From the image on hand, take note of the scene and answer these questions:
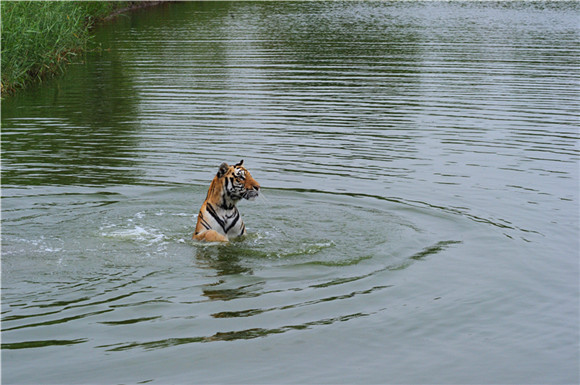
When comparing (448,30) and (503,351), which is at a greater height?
(448,30)

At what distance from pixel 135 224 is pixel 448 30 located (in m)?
27.4

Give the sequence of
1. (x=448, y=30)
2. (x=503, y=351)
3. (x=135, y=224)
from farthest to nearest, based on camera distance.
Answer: (x=448, y=30), (x=135, y=224), (x=503, y=351)

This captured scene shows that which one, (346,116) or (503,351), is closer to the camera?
(503,351)

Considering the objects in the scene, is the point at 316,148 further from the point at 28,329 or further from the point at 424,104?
the point at 28,329

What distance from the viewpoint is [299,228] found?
12391 mm

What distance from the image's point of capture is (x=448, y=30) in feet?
123

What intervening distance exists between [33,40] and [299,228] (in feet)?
46.9

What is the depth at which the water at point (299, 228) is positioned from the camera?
8.55m

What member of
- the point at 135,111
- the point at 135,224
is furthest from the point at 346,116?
the point at 135,224

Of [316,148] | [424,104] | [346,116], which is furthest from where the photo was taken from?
[424,104]

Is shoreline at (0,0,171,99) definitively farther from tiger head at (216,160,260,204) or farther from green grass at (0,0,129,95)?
tiger head at (216,160,260,204)

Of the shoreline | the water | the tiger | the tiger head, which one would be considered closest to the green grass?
the shoreline

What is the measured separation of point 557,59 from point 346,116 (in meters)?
11.4

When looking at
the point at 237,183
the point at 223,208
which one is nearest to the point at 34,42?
the point at 223,208
